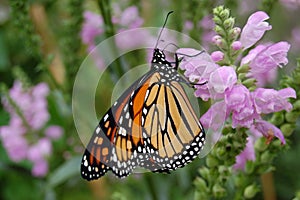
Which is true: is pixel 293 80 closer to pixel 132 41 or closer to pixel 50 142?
pixel 132 41

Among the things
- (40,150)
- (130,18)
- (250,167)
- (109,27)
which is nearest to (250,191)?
(250,167)

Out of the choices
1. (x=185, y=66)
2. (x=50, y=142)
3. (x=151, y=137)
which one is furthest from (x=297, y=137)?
(x=185, y=66)

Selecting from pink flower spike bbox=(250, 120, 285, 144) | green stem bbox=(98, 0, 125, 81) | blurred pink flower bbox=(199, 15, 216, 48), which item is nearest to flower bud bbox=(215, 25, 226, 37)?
pink flower spike bbox=(250, 120, 285, 144)

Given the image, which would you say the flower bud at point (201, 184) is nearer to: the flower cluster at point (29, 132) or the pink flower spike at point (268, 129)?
the pink flower spike at point (268, 129)

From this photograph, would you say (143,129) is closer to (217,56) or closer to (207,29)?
(217,56)

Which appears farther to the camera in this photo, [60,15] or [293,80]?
[60,15]

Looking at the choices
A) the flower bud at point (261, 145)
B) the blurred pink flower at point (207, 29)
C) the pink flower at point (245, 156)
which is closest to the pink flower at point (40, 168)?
the blurred pink flower at point (207, 29)

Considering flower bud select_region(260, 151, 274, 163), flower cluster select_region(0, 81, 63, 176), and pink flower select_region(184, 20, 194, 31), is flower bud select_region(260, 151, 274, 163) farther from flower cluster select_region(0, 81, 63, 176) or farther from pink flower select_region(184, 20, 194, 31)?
flower cluster select_region(0, 81, 63, 176)
